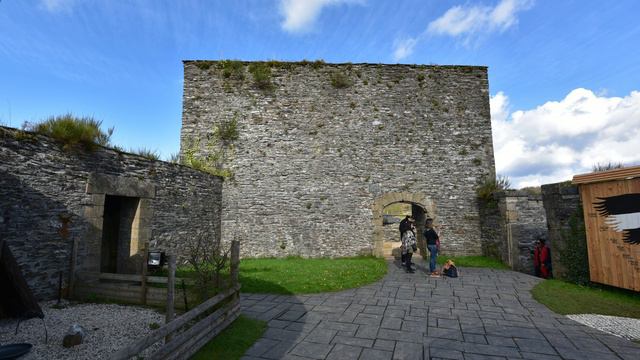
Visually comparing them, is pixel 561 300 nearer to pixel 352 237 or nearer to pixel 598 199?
pixel 598 199

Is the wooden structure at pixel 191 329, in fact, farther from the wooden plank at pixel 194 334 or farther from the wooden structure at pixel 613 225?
the wooden structure at pixel 613 225

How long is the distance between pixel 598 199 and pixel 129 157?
10.6 meters

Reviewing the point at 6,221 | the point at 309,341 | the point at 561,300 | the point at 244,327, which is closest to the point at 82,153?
the point at 6,221

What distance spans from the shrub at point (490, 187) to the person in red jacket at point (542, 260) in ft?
8.09

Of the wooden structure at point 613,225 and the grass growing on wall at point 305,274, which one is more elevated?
the wooden structure at point 613,225

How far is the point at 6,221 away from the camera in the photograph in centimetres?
481

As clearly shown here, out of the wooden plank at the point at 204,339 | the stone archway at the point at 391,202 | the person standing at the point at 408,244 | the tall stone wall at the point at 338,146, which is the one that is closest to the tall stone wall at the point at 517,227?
the tall stone wall at the point at 338,146

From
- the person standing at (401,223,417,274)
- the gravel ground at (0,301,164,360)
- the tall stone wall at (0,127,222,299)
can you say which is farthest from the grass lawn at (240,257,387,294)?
the tall stone wall at (0,127,222,299)

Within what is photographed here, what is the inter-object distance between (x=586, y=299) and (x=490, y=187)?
5.50m

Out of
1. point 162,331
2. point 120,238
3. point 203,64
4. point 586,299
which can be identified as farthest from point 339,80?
point 162,331

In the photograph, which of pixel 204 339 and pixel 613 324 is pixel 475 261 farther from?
pixel 204 339

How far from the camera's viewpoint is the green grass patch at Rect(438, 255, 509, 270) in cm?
→ 958

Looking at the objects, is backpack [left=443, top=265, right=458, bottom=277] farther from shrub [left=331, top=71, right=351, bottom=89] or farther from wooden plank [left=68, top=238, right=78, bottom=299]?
wooden plank [left=68, top=238, right=78, bottom=299]

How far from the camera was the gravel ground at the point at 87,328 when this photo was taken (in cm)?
358
